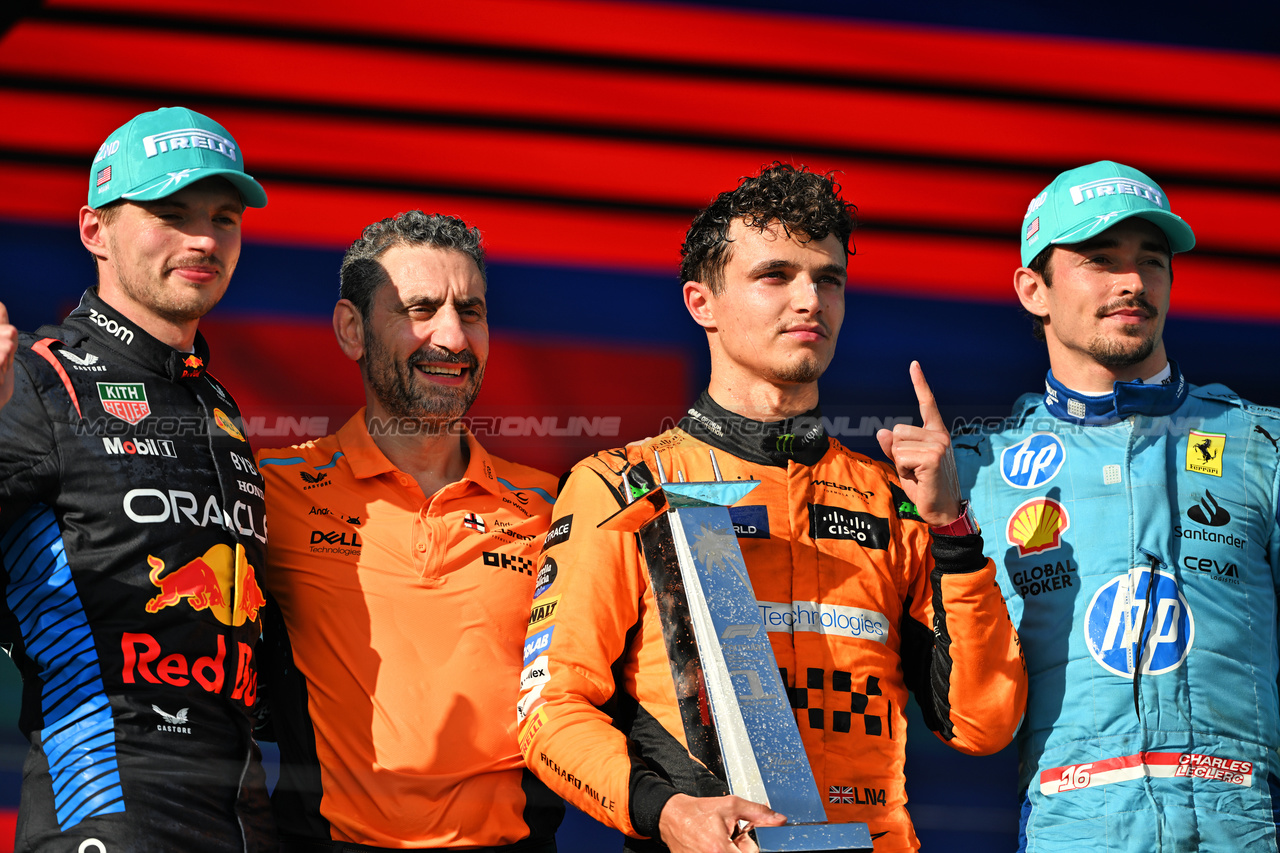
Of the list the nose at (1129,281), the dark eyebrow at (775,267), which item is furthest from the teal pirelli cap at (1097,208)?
the dark eyebrow at (775,267)

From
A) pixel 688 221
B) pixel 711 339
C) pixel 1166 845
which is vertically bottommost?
pixel 1166 845

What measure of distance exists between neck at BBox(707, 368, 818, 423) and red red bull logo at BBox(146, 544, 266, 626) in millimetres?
995

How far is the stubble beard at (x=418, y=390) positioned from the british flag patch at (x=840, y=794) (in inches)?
45.5

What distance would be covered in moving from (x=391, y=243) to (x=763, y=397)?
3.25ft

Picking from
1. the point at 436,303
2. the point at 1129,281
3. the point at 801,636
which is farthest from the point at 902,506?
the point at 436,303

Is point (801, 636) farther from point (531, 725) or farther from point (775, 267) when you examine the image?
point (775, 267)

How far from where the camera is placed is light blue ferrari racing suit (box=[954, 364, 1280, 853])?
2.08 metres

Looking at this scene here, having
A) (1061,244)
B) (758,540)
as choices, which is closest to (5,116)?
(758,540)

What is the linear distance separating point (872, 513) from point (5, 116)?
8.56 ft

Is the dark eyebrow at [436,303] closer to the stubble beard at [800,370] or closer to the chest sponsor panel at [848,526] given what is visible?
the stubble beard at [800,370]

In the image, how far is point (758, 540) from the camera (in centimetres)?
211

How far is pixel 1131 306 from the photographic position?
2.37 m

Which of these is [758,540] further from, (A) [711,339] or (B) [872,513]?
(A) [711,339]

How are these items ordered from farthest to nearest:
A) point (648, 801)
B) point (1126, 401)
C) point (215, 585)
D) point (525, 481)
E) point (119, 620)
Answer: point (525, 481)
point (1126, 401)
point (215, 585)
point (119, 620)
point (648, 801)
